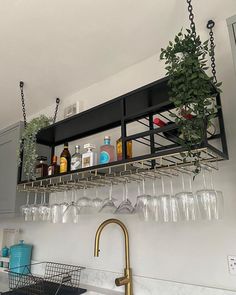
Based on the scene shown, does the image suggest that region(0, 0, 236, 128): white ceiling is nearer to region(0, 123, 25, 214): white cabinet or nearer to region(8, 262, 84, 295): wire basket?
region(0, 123, 25, 214): white cabinet

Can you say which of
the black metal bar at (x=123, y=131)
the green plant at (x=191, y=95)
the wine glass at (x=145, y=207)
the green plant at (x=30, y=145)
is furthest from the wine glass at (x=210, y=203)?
the green plant at (x=30, y=145)

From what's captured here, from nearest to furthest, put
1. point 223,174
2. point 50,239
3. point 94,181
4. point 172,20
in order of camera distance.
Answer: point 223,174 → point 172,20 → point 94,181 → point 50,239

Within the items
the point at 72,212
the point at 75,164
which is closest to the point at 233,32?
the point at 75,164

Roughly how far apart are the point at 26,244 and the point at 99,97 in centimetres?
158

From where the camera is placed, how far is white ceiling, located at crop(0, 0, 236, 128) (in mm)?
1518

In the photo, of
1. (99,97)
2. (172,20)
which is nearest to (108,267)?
(99,97)

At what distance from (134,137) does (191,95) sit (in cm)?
40

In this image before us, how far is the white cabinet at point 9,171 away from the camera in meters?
2.16

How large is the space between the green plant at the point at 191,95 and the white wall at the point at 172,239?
39 centimetres

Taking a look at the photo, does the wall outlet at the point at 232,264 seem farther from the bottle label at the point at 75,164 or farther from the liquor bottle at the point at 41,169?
the liquor bottle at the point at 41,169

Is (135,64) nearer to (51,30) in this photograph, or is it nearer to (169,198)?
(51,30)

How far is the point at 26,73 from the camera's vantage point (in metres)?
2.15

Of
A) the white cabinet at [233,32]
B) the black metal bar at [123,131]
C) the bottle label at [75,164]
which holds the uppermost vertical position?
the white cabinet at [233,32]

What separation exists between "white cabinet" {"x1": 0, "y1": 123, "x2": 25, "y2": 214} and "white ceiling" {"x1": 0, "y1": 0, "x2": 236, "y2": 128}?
1.52ft
